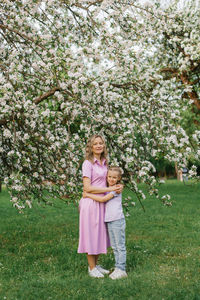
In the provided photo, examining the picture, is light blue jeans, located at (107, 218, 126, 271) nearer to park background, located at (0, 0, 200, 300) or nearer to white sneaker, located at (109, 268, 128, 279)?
white sneaker, located at (109, 268, 128, 279)

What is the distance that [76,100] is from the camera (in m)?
6.19

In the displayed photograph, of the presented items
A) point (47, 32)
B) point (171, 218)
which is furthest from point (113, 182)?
point (171, 218)

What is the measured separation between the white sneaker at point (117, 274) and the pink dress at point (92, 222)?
365 mm

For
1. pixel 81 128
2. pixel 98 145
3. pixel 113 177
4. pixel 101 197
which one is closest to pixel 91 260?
pixel 101 197

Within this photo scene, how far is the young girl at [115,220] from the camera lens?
6.01 meters

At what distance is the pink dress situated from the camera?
6004mm

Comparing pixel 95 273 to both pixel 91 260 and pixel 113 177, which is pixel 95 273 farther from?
pixel 113 177

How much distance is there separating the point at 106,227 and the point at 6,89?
2.55 metres

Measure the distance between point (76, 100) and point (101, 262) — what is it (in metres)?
3.02

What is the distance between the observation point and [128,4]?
775cm

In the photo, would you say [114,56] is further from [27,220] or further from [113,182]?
[27,220]

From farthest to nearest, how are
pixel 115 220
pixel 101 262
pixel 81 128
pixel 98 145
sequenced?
pixel 101 262
pixel 81 128
pixel 98 145
pixel 115 220

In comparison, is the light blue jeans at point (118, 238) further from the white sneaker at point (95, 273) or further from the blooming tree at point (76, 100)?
the blooming tree at point (76, 100)

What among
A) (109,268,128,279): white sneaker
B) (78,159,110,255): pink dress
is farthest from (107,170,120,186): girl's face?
(109,268,128,279): white sneaker
